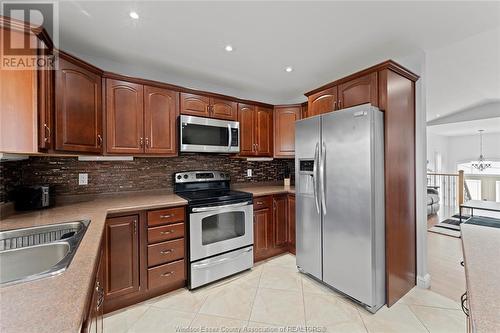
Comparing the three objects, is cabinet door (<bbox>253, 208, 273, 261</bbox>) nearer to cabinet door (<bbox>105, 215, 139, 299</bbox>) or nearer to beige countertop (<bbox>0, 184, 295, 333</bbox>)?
cabinet door (<bbox>105, 215, 139, 299</bbox>)

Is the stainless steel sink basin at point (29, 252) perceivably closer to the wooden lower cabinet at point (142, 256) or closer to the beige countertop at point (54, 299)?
the beige countertop at point (54, 299)

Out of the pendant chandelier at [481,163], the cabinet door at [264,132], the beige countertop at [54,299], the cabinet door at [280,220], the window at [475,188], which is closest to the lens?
the beige countertop at [54,299]

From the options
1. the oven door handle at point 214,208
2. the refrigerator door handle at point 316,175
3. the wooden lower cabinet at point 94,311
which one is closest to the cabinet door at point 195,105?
the oven door handle at point 214,208

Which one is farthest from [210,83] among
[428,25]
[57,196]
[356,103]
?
[428,25]

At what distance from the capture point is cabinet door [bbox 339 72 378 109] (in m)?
2.00

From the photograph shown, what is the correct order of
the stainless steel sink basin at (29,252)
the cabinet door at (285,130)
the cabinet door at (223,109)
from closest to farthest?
the stainless steel sink basin at (29,252) → the cabinet door at (223,109) → the cabinet door at (285,130)

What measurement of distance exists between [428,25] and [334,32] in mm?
742

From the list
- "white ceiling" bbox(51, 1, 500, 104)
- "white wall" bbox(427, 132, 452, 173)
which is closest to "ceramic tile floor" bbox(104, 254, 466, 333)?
"white ceiling" bbox(51, 1, 500, 104)

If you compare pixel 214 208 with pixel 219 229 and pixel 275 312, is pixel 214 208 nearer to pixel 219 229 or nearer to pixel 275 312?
pixel 219 229

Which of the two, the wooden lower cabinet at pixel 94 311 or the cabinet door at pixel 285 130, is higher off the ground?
the cabinet door at pixel 285 130

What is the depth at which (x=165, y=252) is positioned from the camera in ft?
6.96

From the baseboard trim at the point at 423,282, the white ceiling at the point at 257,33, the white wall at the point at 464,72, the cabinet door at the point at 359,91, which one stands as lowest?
the baseboard trim at the point at 423,282

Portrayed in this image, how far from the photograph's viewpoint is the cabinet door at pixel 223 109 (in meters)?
2.78

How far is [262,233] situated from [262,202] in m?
0.40
